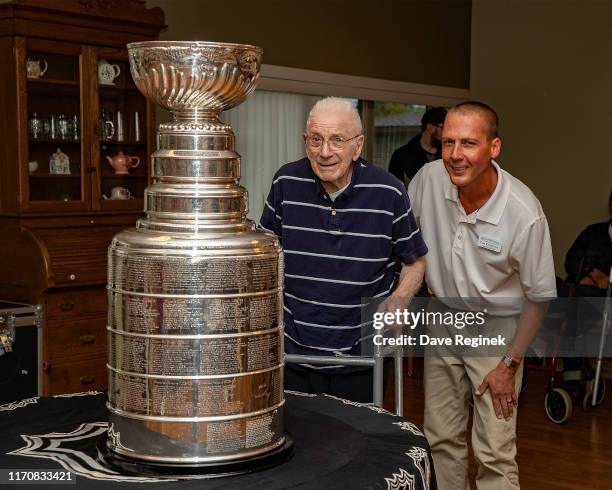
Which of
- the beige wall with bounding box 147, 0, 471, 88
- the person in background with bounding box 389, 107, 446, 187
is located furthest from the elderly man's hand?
the person in background with bounding box 389, 107, 446, 187

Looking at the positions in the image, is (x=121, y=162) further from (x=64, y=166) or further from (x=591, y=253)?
(x=591, y=253)

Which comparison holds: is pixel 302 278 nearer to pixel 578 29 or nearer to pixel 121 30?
pixel 121 30

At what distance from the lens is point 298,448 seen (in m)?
1.64

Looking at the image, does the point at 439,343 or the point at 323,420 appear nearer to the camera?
the point at 323,420

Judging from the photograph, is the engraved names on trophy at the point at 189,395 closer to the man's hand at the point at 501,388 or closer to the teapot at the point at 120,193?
the man's hand at the point at 501,388

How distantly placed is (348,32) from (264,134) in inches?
41.5

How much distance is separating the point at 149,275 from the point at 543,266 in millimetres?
1564

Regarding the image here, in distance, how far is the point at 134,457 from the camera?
1522 mm

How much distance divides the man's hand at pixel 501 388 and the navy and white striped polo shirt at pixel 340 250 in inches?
18.3

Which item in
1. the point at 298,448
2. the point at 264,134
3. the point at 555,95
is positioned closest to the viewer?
the point at 298,448

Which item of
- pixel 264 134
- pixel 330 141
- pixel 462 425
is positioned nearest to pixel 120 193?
pixel 264 134

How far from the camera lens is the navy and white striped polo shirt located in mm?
2564

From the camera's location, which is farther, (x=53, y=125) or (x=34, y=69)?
(x=53, y=125)

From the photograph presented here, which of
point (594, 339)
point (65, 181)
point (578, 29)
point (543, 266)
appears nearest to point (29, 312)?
point (65, 181)
